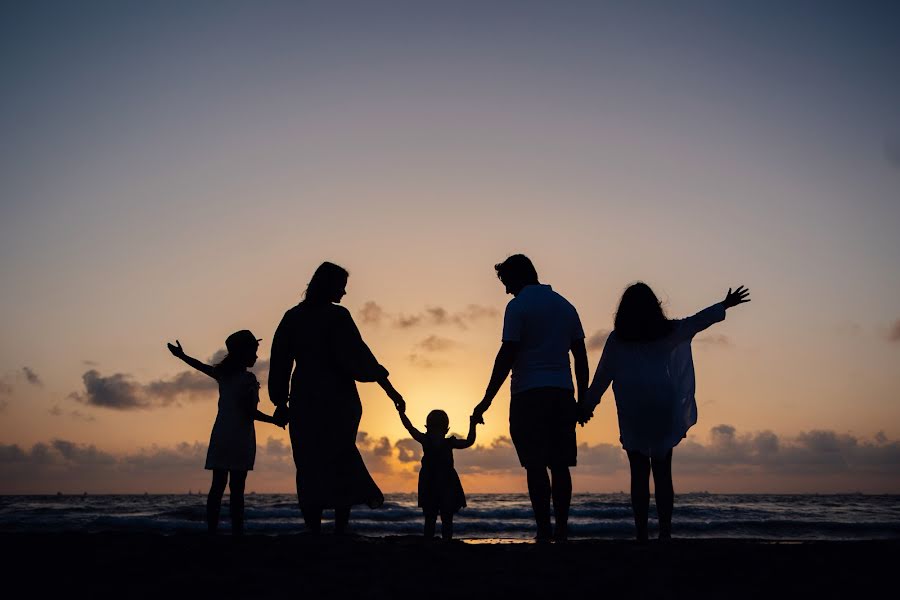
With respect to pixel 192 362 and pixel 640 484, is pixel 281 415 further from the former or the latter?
pixel 640 484

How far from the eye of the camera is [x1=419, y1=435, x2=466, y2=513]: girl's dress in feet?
27.4

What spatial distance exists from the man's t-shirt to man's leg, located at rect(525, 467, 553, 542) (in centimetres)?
72

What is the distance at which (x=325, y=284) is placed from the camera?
6.51 metres

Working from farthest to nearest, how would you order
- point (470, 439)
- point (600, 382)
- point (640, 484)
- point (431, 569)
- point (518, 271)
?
point (470, 439) < point (518, 271) < point (600, 382) < point (640, 484) < point (431, 569)

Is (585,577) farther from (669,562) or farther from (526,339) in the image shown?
(526,339)

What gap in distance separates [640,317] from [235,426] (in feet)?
14.1

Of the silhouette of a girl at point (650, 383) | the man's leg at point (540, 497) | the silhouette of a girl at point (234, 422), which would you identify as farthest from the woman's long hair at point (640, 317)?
the silhouette of a girl at point (234, 422)

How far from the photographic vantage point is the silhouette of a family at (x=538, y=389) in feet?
20.2

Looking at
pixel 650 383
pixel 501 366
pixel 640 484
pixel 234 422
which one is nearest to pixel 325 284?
pixel 501 366

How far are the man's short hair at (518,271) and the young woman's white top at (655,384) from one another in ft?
2.97

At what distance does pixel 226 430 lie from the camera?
7.63 m

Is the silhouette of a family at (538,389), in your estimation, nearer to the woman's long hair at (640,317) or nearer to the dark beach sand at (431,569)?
the woman's long hair at (640,317)

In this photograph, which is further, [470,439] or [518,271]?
[470,439]

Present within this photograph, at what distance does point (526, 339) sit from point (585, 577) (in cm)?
261
